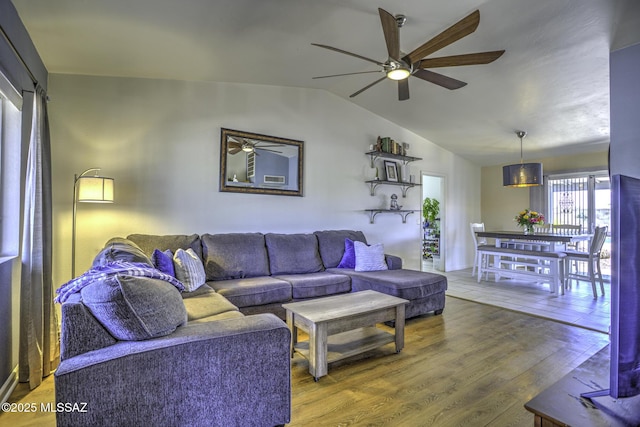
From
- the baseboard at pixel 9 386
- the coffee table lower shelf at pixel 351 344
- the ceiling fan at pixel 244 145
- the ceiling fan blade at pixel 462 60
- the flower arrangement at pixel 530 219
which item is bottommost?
the baseboard at pixel 9 386

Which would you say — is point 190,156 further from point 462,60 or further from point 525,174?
point 525,174

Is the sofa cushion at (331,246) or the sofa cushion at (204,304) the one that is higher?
the sofa cushion at (331,246)

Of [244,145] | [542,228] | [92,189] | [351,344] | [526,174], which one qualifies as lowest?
A: [351,344]

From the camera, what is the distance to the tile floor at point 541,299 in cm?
349

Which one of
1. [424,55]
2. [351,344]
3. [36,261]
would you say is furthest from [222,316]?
[424,55]

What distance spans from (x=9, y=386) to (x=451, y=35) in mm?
3663

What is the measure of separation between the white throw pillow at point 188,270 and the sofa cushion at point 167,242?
1.13 feet

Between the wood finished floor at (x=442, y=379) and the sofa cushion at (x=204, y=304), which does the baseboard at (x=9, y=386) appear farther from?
the sofa cushion at (x=204, y=304)

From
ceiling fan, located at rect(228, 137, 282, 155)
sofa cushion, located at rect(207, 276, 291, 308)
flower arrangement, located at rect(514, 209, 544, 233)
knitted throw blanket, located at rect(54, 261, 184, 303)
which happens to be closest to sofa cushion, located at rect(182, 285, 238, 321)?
sofa cushion, located at rect(207, 276, 291, 308)

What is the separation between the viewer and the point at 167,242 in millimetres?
3199

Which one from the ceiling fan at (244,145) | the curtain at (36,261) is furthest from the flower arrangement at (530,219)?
the curtain at (36,261)

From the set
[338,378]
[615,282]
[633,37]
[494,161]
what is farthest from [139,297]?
[494,161]

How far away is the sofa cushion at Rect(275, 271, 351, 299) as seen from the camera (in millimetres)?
3273

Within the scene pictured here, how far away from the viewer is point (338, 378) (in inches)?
87.7
